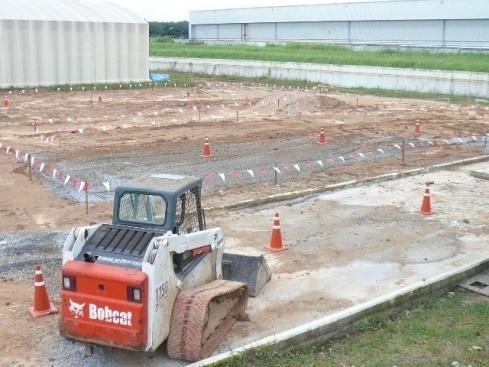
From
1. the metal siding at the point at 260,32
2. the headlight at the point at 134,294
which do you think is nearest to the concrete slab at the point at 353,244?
the headlight at the point at 134,294

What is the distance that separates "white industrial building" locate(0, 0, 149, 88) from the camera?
121 ft

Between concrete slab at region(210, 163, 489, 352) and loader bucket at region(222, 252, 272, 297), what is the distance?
7.7 inches

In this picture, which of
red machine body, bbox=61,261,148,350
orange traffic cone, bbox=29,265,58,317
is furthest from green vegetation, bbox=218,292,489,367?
orange traffic cone, bbox=29,265,58,317

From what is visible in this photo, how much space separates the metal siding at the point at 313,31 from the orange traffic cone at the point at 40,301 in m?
72.9

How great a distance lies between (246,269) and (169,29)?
396 ft

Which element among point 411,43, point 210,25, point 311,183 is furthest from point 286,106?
point 210,25

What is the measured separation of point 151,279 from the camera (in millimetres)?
6301

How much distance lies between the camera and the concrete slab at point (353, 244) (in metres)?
8.67

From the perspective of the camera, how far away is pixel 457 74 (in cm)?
3897

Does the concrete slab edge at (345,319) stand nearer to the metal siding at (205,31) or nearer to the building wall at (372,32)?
the building wall at (372,32)

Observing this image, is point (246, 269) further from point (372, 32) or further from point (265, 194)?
point (372, 32)

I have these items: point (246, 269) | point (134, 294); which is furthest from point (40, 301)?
point (246, 269)

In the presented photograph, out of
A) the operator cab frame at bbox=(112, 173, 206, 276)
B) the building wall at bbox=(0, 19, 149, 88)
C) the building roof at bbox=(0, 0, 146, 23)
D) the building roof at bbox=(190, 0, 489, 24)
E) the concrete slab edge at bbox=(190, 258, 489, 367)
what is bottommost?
the concrete slab edge at bbox=(190, 258, 489, 367)

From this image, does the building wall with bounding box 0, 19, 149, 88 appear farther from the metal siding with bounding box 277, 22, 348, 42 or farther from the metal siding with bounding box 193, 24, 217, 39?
the metal siding with bounding box 193, 24, 217, 39
